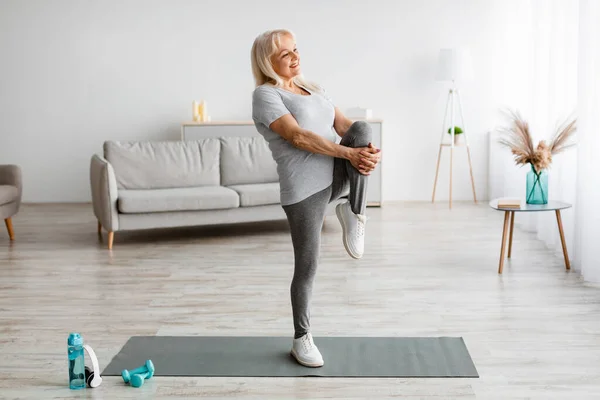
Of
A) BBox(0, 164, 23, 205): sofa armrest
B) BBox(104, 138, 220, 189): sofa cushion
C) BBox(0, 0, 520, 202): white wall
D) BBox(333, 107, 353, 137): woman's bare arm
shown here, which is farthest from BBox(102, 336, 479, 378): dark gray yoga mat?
BBox(0, 0, 520, 202): white wall

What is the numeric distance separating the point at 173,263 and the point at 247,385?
239 cm

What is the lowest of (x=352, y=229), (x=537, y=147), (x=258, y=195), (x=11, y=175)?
(x=258, y=195)

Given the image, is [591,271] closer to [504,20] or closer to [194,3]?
[504,20]

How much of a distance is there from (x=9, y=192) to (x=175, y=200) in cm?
141

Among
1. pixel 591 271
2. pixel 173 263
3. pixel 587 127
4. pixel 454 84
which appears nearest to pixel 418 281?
pixel 591 271

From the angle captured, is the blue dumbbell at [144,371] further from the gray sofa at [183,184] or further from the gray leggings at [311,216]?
the gray sofa at [183,184]

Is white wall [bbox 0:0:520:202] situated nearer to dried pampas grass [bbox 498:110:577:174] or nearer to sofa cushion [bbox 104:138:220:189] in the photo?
sofa cushion [bbox 104:138:220:189]

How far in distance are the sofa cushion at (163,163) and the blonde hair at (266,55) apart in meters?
3.44

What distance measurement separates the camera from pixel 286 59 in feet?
9.60

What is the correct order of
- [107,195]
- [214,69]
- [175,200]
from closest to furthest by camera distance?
1. [107,195]
2. [175,200]
3. [214,69]

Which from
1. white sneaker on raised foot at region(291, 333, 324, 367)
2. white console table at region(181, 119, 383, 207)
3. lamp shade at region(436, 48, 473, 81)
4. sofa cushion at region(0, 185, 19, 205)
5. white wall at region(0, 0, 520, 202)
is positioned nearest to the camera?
white sneaker on raised foot at region(291, 333, 324, 367)

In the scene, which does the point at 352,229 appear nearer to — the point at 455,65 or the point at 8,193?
the point at 8,193

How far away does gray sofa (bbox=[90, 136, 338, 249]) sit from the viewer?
19.0 ft

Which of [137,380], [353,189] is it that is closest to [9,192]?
[137,380]
